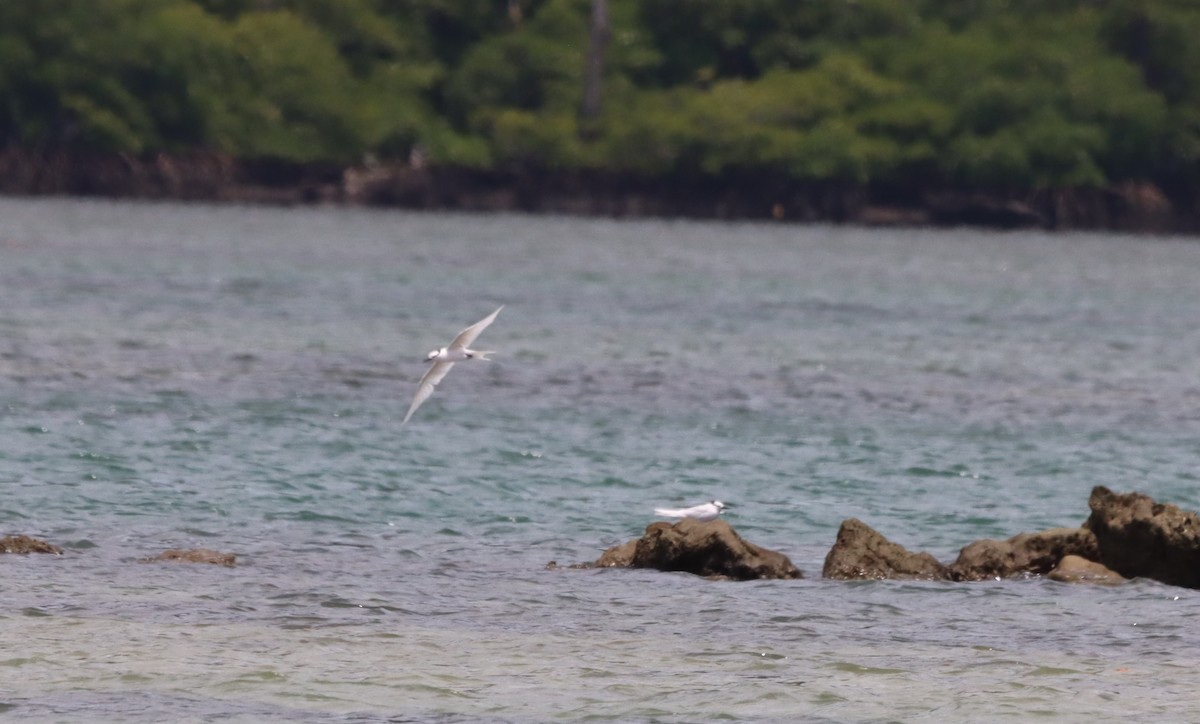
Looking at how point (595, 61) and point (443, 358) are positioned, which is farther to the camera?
point (595, 61)

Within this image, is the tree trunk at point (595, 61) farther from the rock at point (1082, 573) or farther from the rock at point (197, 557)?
the rock at point (197, 557)

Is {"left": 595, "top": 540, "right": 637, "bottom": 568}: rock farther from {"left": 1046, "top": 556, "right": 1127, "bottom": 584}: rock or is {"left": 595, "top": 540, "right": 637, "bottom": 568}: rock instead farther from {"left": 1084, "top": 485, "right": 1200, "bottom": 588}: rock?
{"left": 1084, "top": 485, "right": 1200, "bottom": 588}: rock

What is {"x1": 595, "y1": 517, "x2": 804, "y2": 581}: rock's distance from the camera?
21781 mm

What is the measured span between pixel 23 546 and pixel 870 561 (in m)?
7.67

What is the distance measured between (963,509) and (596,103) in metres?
99.4

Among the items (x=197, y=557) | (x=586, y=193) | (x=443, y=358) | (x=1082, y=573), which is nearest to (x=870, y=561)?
(x=1082, y=573)

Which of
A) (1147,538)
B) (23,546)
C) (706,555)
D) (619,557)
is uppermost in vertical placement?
(1147,538)

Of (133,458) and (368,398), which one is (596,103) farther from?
(133,458)

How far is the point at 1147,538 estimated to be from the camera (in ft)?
72.6

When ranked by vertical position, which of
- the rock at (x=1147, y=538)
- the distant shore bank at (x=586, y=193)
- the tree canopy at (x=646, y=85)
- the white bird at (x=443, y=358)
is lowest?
the distant shore bank at (x=586, y=193)

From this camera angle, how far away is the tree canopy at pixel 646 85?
117750mm

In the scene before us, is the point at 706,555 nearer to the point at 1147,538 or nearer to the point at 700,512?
the point at 700,512

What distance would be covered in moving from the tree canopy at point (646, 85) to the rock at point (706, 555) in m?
96.3

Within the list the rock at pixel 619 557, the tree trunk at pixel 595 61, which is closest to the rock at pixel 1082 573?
the rock at pixel 619 557
